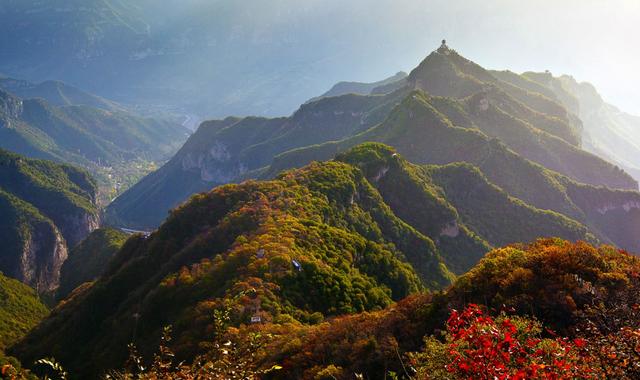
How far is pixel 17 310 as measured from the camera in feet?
440

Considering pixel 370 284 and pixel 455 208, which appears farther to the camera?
pixel 455 208

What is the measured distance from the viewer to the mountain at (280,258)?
→ 152 feet

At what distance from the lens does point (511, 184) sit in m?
142

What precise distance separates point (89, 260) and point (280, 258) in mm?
163961

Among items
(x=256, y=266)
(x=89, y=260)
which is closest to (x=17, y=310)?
(x=89, y=260)

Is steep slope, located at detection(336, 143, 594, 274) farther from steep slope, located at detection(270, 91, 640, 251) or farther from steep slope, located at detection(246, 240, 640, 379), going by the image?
steep slope, located at detection(246, 240, 640, 379)

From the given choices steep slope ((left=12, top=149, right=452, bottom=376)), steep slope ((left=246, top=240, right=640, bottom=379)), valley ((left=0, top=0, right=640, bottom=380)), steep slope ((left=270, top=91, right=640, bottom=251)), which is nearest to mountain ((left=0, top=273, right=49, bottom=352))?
valley ((left=0, top=0, right=640, bottom=380))

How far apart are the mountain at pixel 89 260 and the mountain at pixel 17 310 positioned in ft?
31.7

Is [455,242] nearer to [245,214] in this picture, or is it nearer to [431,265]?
[431,265]

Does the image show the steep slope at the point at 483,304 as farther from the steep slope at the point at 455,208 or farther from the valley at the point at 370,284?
the steep slope at the point at 455,208

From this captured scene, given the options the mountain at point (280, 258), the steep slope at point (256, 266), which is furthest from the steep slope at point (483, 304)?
the steep slope at point (256, 266)

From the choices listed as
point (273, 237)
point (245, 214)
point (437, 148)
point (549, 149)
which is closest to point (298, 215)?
point (245, 214)

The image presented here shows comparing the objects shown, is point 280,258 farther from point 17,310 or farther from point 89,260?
point 89,260

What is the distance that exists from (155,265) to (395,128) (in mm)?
121915
